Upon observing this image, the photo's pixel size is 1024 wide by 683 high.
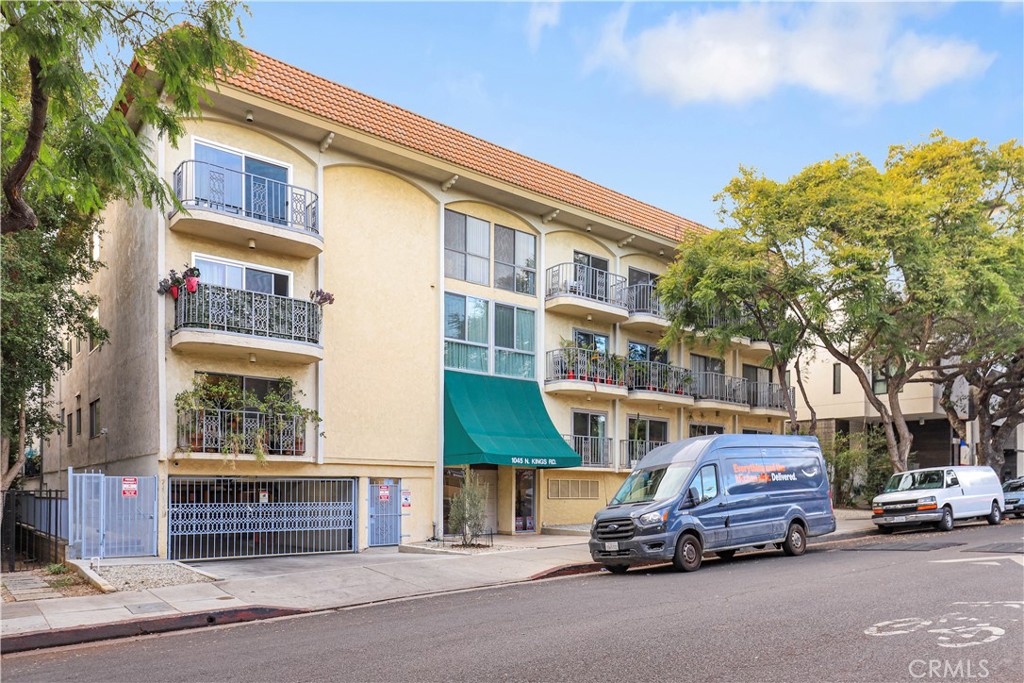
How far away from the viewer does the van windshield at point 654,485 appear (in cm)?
1675

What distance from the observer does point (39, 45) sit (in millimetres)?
8992

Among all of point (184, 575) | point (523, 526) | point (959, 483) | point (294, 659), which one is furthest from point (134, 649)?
point (959, 483)

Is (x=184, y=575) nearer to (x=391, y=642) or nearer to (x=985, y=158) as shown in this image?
(x=391, y=642)

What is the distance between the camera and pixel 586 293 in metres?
28.2

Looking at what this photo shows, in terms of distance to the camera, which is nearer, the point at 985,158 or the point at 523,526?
the point at 523,526

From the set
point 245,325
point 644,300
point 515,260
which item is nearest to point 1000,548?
point 644,300

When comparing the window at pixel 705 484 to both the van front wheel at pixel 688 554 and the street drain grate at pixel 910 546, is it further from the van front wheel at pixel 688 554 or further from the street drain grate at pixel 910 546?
the street drain grate at pixel 910 546

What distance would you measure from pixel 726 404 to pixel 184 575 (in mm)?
21261

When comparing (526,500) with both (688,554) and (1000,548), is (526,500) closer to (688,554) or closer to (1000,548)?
(688,554)

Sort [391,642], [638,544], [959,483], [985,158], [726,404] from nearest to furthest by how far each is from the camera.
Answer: [391,642] < [638,544] < [959,483] < [985,158] < [726,404]

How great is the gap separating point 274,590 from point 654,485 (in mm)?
7219

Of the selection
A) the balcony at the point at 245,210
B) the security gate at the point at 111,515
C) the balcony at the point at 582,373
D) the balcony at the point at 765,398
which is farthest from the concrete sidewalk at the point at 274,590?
the balcony at the point at 765,398

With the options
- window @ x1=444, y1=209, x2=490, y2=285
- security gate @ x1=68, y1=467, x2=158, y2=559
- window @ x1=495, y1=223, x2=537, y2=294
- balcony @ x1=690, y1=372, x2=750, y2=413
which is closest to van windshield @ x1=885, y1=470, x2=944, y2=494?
balcony @ x1=690, y1=372, x2=750, y2=413

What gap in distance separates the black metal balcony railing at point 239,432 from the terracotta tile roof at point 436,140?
722 centimetres
